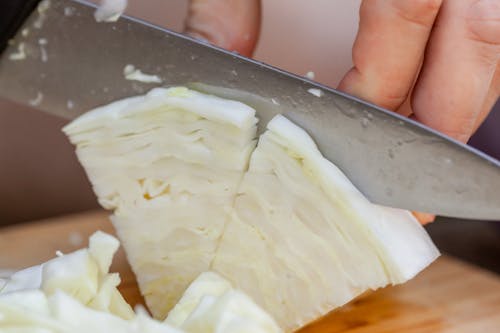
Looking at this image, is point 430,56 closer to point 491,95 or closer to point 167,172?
point 491,95

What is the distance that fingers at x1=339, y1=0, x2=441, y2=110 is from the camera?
1098 millimetres

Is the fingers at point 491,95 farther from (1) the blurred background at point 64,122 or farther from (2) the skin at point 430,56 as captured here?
(1) the blurred background at point 64,122

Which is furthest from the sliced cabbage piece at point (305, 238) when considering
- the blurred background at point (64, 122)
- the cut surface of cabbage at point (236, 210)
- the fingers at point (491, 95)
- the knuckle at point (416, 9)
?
the blurred background at point (64, 122)

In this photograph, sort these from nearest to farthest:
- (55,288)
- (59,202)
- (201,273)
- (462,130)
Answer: (55,288)
(462,130)
(201,273)
(59,202)

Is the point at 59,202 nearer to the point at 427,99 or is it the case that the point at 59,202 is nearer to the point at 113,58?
the point at 113,58

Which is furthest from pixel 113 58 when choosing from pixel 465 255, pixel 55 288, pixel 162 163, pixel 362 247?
pixel 465 255

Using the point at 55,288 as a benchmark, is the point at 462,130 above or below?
above

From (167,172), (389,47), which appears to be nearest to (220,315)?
(167,172)

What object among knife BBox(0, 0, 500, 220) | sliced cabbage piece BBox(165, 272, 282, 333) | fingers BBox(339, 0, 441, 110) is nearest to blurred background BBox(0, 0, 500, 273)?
knife BBox(0, 0, 500, 220)

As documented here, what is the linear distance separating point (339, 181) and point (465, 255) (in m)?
0.94

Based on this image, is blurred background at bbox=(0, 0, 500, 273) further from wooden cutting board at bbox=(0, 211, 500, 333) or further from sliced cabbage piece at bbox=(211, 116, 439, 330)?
sliced cabbage piece at bbox=(211, 116, 439, 330)

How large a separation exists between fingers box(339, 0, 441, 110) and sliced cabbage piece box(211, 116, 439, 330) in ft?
0.44

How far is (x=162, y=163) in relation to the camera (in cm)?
126

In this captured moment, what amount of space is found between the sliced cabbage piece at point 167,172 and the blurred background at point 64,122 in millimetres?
538
